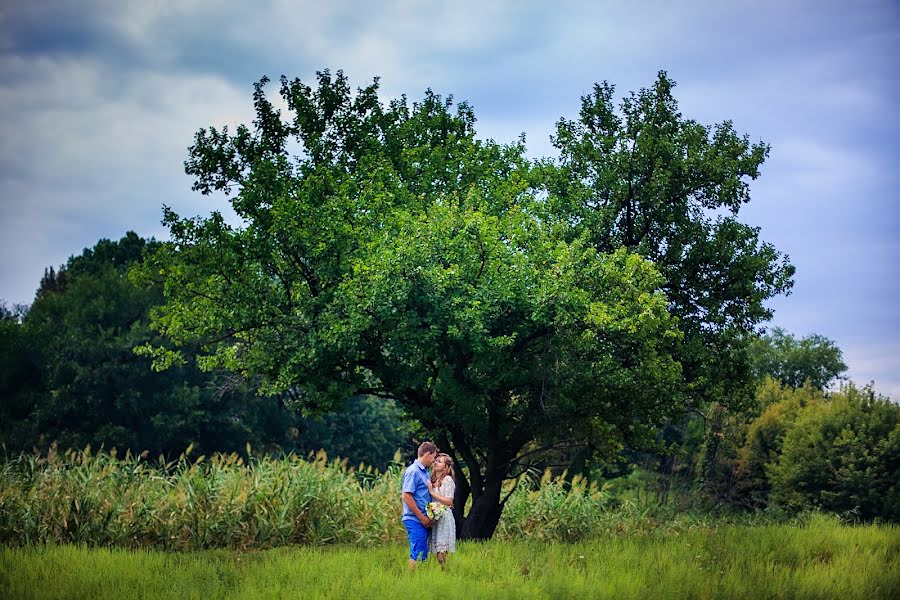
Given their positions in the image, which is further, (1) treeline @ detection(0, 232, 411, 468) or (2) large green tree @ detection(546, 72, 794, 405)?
(1) treeline @ detection(0, 232, 411, 468)

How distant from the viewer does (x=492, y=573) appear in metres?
11.6

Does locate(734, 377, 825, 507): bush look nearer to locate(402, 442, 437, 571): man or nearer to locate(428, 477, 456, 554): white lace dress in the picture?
locate(428, 477, 456, 554): white lace dress

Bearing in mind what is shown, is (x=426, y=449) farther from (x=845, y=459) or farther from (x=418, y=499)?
(x=845, y=459)

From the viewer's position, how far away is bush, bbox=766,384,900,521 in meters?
31.7

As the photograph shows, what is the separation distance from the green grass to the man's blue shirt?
81 centimetres

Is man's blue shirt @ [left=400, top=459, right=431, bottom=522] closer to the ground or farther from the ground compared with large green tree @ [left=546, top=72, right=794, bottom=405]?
closer to the ground

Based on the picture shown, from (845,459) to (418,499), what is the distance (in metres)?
25.9

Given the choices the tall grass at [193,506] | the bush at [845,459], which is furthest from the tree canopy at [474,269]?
the bush at [845,459]

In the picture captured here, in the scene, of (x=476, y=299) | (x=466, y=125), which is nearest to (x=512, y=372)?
(x=476, y=299)

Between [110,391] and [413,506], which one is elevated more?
[110,391]

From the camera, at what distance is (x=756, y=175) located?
22578 millimetres

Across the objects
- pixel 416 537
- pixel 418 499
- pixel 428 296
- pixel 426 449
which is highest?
pixel 428 296

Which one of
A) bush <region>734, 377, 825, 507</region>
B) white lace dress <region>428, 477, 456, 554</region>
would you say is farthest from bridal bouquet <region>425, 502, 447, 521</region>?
bush <region>734, 377, 825, 507</region>

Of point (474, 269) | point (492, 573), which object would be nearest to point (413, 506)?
point (492, 573)
